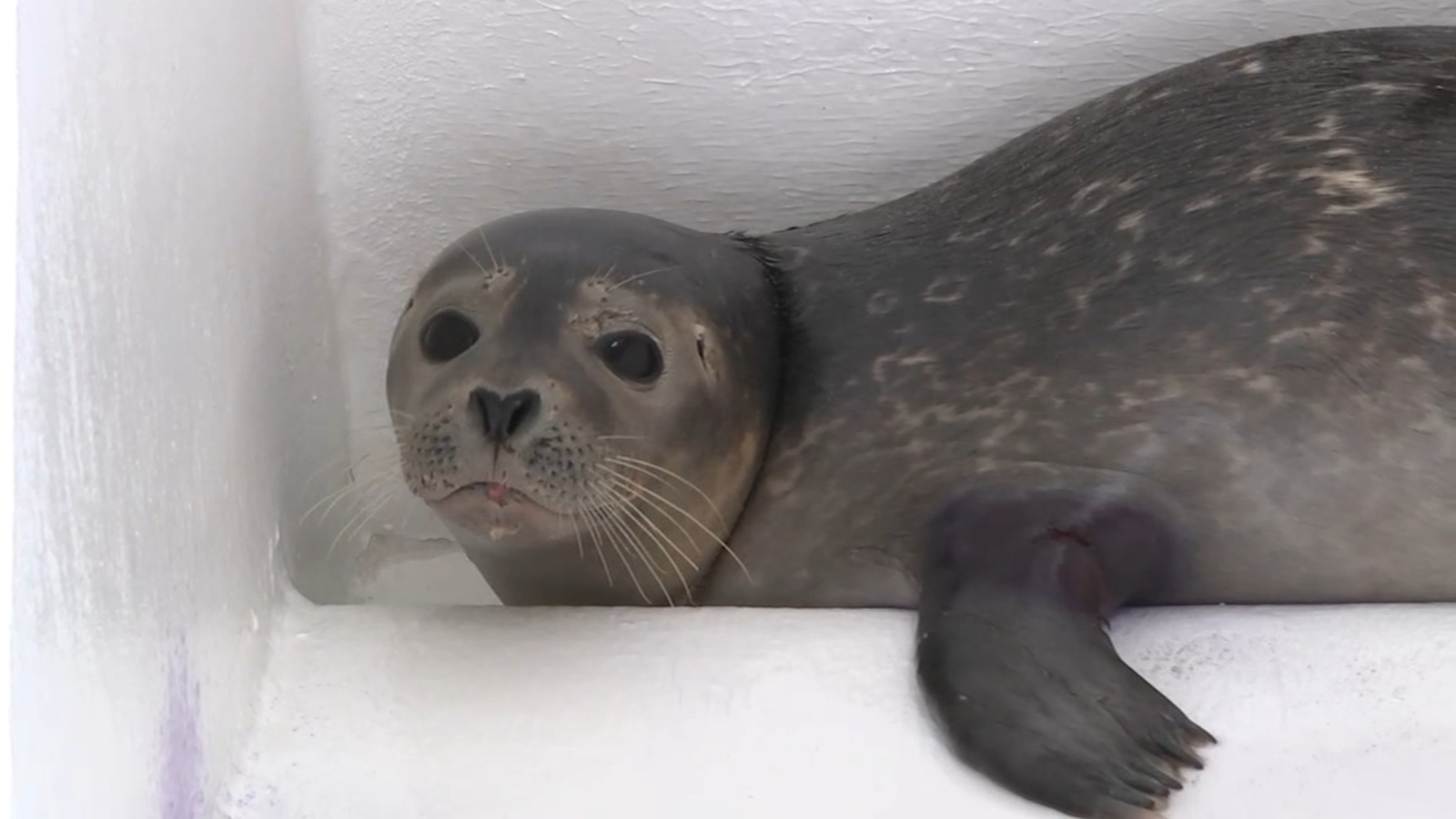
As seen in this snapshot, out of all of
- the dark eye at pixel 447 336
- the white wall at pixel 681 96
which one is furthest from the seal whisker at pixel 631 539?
the white wall at pixel 681 96

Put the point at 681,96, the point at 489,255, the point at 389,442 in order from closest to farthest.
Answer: the point at 489,255 → the point at 681,96 → the point at 389,442

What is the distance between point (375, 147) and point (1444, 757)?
1.47m

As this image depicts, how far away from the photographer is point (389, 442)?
2318 millimetres

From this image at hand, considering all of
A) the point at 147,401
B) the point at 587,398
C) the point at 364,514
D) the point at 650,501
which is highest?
the point at 147,401

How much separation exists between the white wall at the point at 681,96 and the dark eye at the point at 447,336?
0.29 meters

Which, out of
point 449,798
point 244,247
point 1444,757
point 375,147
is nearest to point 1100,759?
point 1444,757

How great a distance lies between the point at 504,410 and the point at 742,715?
15.4 inches

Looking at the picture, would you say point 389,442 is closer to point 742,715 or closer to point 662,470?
point 662,470

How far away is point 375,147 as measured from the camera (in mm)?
2146

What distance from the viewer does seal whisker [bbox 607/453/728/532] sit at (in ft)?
5.65

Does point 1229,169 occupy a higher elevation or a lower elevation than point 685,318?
higher

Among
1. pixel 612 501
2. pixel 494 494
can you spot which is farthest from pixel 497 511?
pixel 612 501

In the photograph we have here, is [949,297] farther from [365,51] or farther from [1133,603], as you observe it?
[365,51]

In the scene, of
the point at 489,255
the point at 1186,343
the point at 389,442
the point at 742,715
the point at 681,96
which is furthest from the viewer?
the point at 389,442
